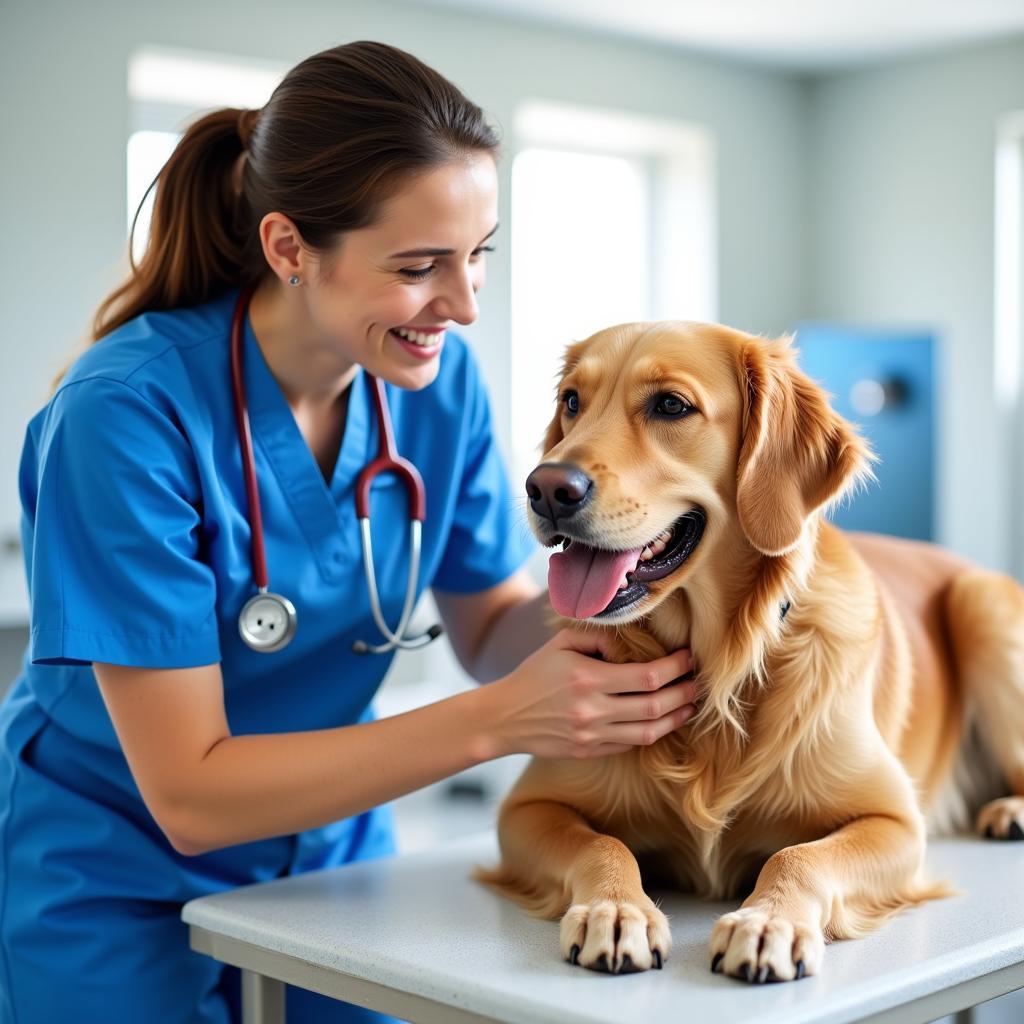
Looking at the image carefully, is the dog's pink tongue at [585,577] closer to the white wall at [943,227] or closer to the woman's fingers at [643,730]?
the woman's fingers at [643,730]

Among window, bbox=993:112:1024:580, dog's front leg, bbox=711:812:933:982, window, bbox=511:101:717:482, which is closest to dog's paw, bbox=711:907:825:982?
dog's front leg, bbox=711:812:933:982

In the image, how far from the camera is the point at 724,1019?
3.15 feet

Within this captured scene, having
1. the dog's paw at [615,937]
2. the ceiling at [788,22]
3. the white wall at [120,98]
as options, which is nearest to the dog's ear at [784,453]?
the dog's paw at [615,937]

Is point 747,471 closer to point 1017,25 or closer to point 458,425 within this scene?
point 458,425

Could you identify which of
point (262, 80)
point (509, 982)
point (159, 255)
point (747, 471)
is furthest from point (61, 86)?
point (509, 982)

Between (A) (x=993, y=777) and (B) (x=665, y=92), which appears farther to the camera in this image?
(B) (x=665, y=92)

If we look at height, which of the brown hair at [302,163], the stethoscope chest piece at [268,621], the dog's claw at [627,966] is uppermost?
the brown hair at [302,163]

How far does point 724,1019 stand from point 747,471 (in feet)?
1.93

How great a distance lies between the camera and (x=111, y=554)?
1.34 m

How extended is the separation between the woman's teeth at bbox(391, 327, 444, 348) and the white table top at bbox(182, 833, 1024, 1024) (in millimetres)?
596

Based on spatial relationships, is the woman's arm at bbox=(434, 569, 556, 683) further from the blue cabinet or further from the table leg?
the blue cabinet

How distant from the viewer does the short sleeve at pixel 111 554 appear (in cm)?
133

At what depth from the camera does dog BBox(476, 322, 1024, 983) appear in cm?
131

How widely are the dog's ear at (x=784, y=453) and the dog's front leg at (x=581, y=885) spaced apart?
344 mm
